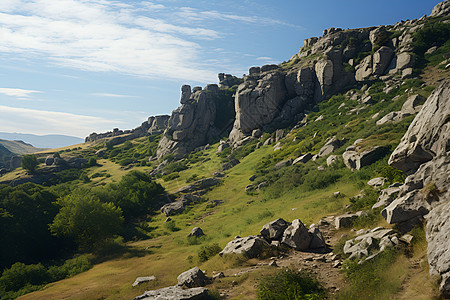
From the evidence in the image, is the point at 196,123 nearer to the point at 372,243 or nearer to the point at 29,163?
the point at 29,163

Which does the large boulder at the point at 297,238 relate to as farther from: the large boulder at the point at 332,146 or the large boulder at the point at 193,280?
the large boulder at the point at 332,146

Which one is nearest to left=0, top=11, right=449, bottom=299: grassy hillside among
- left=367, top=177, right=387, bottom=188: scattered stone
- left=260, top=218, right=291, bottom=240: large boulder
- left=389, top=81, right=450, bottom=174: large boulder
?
left=367, top=177, right=387, bottom=188: scattered stone

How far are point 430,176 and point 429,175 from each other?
0.12 meters

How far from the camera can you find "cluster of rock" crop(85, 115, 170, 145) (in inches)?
6102

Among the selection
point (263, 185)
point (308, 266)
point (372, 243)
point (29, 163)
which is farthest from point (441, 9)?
point (29, 163)

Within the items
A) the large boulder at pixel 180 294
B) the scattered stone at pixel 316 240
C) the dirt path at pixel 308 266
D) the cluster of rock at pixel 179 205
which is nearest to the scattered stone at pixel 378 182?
the dirt path at pixel 308 266

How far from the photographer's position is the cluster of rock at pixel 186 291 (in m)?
12.1

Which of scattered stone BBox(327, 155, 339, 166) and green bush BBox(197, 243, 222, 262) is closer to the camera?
green bush BBox(197, 243, 222, 262)

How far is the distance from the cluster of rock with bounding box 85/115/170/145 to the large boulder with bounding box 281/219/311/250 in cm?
14248

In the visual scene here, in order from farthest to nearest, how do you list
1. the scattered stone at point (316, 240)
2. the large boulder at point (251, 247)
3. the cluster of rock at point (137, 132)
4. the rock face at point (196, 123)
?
the cluster of rock at point (137, 132) → the rock face at point (196, 123) → the large boulder at point (251, 247) → the scattered stone at point (316, 240)

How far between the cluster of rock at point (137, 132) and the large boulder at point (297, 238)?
142 metres

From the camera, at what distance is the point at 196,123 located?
345 feet

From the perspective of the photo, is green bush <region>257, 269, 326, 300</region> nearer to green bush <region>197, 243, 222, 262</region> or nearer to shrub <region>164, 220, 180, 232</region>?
green bush <region>197, 243, 222, 262</region>

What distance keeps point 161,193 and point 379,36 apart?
3020 inches
